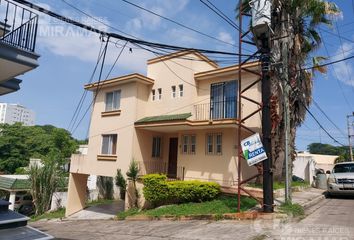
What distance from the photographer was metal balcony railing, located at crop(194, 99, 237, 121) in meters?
17.3

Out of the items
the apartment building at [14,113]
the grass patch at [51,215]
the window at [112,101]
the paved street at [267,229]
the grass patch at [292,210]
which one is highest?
the apartment building at [14,113]

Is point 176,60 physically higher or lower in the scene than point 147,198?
higher

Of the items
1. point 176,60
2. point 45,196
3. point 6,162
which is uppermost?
point 176,60

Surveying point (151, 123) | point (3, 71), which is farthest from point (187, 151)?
point (3, 71)

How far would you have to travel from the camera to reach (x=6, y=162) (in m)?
46.2

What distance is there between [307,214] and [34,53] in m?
9.92

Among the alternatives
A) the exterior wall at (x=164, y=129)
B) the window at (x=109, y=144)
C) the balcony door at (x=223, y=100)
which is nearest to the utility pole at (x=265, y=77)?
the exterior wall at (x=164, y=129)

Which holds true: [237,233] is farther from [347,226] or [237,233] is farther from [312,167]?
[312,167]

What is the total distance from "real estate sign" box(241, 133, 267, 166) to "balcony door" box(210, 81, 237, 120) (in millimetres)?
6436

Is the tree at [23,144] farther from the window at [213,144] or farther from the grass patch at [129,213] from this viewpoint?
the window at [213,144]

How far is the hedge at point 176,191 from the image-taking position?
14.6m

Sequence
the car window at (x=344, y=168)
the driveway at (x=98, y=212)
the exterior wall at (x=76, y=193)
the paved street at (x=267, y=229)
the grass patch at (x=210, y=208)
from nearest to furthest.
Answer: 1. the paved street at (x=267, y=229)
2. the grass patch at (x=210, y=208)
3. the car window at (x=344, y=168)
4. the driveway at (x=98, y=212)
5. the exterior wall at (x=76, y=193)

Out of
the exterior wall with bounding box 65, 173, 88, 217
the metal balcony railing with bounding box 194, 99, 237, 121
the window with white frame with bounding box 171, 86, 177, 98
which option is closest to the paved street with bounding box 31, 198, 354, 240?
the metal balcony railing with bounding box 194, 99, 237, 121

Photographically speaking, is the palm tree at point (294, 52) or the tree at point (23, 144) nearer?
the palm tree at point (294, 52)
